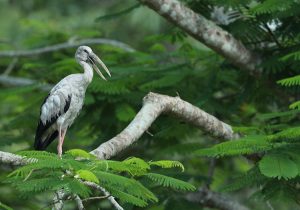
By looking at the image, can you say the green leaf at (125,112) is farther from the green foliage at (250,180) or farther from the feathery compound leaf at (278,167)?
the feathery compound leaf at (278,167)

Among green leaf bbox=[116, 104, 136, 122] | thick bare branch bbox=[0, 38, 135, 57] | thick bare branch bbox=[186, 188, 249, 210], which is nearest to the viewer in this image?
green leaf bbox=[116, 104, 136, 122]

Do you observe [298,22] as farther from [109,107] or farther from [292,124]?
[109,107]

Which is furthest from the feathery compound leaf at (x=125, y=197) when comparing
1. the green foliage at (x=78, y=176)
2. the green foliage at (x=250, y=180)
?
the green foliage at (x=250, y=180)

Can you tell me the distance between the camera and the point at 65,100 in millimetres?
8391

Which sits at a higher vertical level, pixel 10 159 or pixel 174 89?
pixel 174 89

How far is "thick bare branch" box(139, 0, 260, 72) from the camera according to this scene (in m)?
8.11

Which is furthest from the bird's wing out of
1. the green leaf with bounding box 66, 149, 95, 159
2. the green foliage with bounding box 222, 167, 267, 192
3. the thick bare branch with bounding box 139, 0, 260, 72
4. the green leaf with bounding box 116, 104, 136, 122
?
the green leaf with bounding box 66, 149, 95, 159

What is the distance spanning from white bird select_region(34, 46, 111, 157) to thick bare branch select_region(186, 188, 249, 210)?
1646mm

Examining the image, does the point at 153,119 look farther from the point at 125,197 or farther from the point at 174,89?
the point at 174,89

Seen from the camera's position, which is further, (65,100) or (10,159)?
(65,100)

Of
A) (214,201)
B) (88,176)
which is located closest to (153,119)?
(88,176)

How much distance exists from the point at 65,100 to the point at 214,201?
2.12 metres

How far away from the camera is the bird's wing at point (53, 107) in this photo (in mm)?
8336

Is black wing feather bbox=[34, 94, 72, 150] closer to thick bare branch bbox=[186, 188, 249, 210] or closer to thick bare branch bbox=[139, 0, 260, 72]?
thick bare branch bbox=[139, 0, 260, 72]
